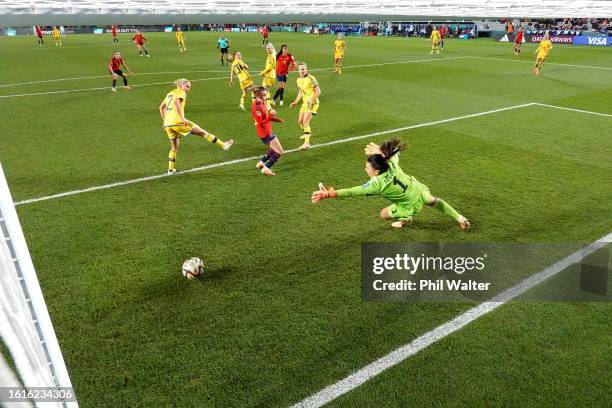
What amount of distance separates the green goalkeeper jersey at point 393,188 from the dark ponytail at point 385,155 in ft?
0.30

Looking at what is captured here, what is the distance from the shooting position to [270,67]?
49.8ft

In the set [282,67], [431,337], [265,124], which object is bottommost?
[431,337]

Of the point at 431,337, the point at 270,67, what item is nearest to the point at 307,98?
the point at 270,67

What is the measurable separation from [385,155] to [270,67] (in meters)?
11.1

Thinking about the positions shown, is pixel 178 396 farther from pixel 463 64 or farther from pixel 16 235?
pixel 463 64

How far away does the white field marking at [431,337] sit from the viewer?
11.7 ft

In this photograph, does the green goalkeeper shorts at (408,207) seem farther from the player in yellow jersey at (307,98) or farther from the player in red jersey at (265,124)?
the player in yellow jersey at (307,98)

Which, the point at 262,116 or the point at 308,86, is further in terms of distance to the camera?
the point at 308,86

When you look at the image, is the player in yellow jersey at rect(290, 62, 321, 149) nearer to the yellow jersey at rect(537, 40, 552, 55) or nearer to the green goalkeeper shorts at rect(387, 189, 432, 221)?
the green goalkeeper shorts at rect(387, 189, 432, 221)

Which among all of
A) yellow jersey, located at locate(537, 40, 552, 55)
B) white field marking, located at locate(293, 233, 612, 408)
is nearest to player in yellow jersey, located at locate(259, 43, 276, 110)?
white field marking, located at locate(293, 233, 612, 408)

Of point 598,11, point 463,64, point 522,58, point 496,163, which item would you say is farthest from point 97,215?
point 522,58

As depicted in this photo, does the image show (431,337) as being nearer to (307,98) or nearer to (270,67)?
(307,98)

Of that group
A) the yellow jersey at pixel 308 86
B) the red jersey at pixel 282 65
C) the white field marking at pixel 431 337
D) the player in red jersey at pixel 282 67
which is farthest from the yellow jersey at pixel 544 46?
the white field marking at pixel 431 337

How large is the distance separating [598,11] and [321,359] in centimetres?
431
